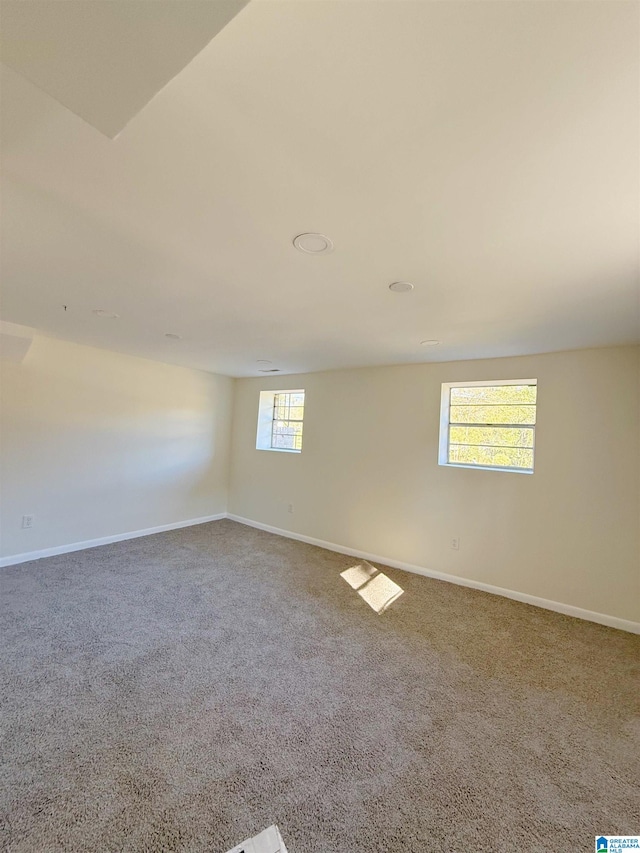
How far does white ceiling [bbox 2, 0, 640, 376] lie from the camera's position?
73 cm

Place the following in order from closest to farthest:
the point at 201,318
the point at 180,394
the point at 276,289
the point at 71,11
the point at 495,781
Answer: the point at 71,11
the point at 495,781
the point at 276,289
the point at 201,318
the point at 180,394

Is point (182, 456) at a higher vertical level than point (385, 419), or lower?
lower

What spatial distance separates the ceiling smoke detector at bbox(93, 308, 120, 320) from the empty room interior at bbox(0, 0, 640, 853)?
0.14 feet

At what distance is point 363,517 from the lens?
4129 millimetres

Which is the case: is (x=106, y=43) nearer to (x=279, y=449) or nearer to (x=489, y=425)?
(x=489, y=425)

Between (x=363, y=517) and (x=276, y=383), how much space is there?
2.34 meters

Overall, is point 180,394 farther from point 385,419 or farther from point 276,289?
point 276,289

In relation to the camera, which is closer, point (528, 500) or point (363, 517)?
point (528, 500)

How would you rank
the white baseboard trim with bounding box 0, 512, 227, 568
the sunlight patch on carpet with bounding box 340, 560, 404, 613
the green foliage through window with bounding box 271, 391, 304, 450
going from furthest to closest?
the green foliage through window with bounding box 271, 391, 304, 450 < the white baseboard trim with bounding box 0, 512, 227, 568 < the sunlight patch on carpet with bounding box 340, 560, 404, 613

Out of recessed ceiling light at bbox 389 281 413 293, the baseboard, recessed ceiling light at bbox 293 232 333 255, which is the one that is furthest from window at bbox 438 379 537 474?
recessed ceiling light at bbox 293 232 333 255

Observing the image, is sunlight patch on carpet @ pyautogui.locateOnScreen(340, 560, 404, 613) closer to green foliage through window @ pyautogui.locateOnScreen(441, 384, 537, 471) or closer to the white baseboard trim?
green foliage through window @ pyautogui.locateOnScreen(441, 384, 537, 471)

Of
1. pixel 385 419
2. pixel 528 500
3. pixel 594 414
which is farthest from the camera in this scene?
pixel 385 419

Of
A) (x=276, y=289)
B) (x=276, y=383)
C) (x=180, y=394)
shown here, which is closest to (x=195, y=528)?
(x=180, y=394)

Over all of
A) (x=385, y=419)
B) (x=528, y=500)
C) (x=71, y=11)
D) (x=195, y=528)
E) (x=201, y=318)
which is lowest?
(x=195, y=528)
